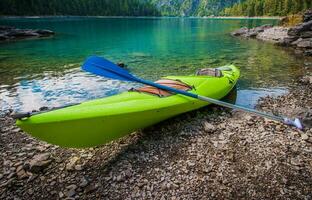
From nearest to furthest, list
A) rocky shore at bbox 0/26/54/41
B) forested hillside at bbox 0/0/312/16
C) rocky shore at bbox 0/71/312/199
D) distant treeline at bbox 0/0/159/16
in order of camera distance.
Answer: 1. rocky shore at bbox 0/71/312/199
2. rocky shore at bbox 0/26/54/41
3. forested hillside at bbox 0/0/312/16
4. distant treeline at bbox 0/0/159/16

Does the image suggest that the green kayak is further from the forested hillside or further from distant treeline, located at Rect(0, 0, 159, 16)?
distant treeline, located at Rect(0, 0, 159, 16)

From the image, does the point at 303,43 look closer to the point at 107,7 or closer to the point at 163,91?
the point at 163,91

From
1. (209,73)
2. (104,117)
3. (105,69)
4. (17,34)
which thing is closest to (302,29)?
(209,73)

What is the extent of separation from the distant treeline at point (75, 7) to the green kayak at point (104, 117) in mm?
102121

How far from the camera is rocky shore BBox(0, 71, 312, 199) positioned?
17.1ft

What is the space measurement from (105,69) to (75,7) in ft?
432

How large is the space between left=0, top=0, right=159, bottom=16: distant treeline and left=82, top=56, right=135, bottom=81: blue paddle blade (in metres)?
101

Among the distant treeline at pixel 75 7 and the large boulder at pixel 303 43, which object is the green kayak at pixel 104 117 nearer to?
the large boulder at pixel 303 43

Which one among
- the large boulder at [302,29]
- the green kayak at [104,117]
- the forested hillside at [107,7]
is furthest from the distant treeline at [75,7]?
the green kayak at [104,117]

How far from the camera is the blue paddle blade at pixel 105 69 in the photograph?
7559 mm

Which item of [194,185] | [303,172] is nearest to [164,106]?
[194,185]

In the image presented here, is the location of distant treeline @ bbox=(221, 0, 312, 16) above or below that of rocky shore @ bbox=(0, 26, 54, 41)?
above

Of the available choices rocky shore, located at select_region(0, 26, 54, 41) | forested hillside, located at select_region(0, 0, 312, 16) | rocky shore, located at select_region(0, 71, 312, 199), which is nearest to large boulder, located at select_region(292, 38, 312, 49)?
rocky shore, located at select_region(0, 71, 312, 199)

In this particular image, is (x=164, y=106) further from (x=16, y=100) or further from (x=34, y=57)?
(x=34, y=57)
